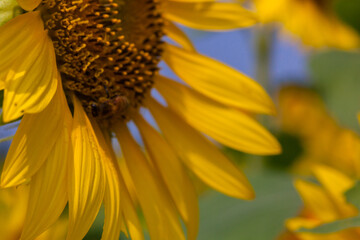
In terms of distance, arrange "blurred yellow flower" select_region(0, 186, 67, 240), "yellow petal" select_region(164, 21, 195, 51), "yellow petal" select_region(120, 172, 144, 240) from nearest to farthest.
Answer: "yellow petal" select_region(120, 172, 144, 240), "blurred yellow flower" select_region(0, 186, 67, 240), "yellow petal" select_region(164, 21, 195, 51)

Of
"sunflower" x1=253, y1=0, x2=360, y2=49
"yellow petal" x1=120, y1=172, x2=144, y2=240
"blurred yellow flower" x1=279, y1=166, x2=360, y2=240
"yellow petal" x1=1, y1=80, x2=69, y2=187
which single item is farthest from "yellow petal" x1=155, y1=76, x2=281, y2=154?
"sunflower" x1=253, y1=0, x2=360, y2=49

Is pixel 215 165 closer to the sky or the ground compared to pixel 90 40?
closer to the ground

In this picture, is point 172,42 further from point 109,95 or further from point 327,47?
point 327,47

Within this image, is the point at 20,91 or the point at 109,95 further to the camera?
the point at 109,95

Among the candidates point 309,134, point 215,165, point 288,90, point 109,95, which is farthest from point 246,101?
point 288,90

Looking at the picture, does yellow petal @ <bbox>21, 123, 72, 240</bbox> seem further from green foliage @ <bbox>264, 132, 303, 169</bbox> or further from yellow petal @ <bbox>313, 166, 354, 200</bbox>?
green foliage @ <bbox>264, 132, 303, 169</bbox>

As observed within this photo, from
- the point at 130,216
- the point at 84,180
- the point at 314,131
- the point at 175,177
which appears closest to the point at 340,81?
the point at 314,131

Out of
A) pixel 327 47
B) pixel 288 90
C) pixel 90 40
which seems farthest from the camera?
pixel 288 90
